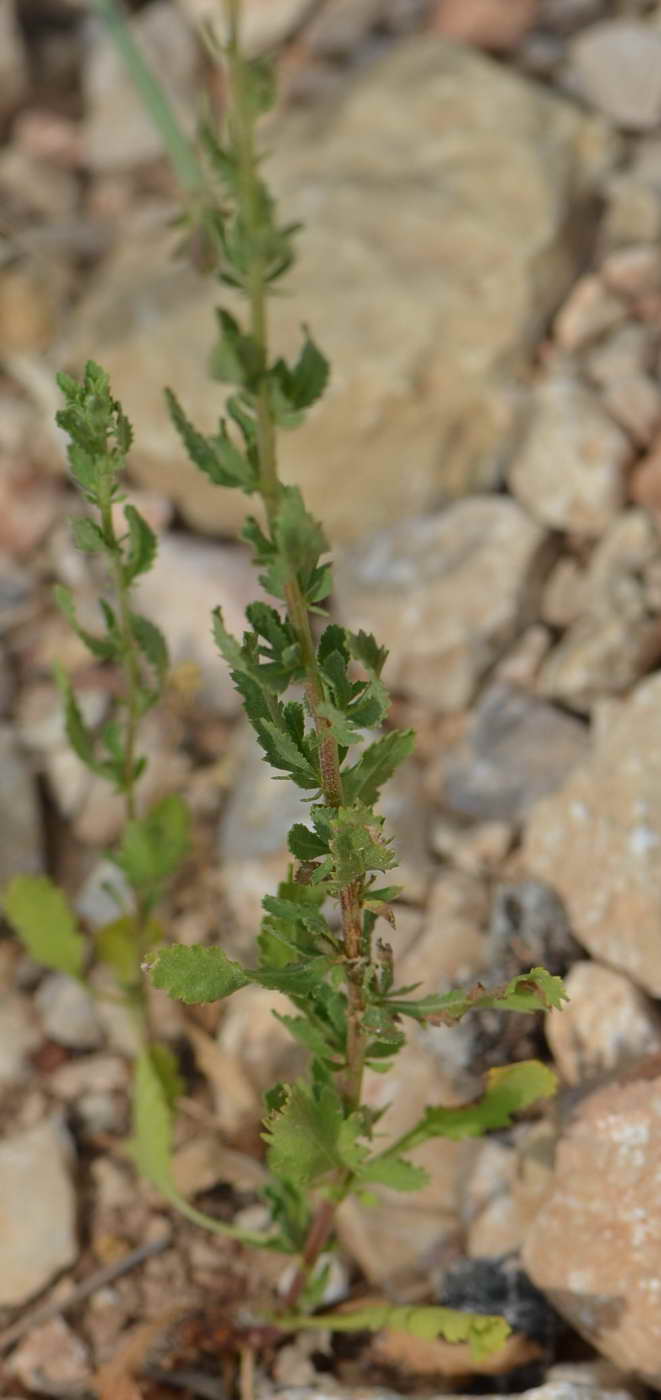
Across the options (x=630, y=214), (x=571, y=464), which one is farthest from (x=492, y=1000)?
(x=630, y=214)

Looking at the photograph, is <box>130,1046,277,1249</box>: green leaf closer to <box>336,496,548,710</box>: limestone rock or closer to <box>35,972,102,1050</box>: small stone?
<box>35,972,102,1050</box>: small stone

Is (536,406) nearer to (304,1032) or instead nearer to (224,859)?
(224,859)

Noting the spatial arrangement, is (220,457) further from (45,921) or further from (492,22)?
(492,22)

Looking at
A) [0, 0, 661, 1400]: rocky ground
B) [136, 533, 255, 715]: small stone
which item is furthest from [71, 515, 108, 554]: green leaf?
[136, 533, 255, 715]: small stone

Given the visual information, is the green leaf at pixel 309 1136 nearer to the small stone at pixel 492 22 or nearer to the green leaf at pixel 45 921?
the green leaf at pixel 45 921

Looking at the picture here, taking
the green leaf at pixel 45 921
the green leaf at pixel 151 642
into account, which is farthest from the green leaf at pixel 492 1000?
the green leaf at pixel 45 921
